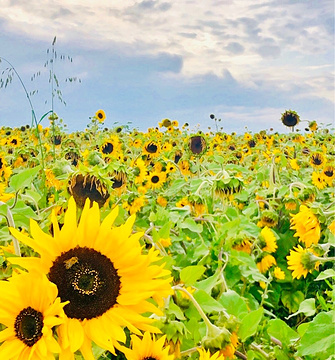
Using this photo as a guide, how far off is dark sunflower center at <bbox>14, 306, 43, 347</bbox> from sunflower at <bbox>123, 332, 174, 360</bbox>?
0.54ft

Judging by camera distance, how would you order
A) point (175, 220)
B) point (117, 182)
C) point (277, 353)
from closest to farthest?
point (277, 353) → point (175, 220) → point (117, 182)

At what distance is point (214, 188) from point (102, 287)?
1085 mm

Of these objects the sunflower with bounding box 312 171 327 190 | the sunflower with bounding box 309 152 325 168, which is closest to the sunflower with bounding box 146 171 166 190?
the sunflower with bounding box 312 171 327 190

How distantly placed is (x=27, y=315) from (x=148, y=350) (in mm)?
205

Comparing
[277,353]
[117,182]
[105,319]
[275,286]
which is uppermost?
[117,182]

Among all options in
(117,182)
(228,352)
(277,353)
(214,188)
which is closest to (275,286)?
(214,188)

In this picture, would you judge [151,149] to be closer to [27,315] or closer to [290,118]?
[290,118]

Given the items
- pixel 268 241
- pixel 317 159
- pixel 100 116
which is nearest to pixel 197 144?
pixel 317 159

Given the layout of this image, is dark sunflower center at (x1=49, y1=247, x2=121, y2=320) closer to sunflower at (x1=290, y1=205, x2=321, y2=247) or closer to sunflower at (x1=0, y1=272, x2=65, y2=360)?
sunflower at (x1=0, y1=272, x2=65, y2=360)

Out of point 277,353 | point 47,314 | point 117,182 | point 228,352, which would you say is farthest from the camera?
point 117,182

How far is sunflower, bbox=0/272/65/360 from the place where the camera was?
649 millimetres

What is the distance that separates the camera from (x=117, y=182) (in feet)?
5.55

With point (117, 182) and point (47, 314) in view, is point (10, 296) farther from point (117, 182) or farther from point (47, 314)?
point (117, 182)

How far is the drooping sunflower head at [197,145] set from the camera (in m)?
3.07
